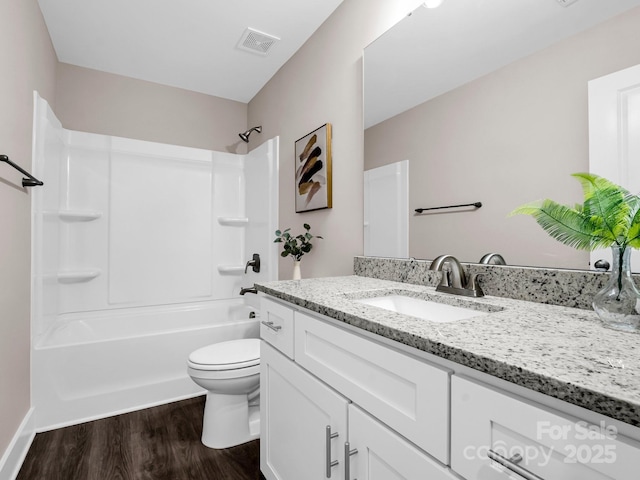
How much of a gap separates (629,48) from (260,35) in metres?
2.01

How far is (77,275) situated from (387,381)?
2.70 meters

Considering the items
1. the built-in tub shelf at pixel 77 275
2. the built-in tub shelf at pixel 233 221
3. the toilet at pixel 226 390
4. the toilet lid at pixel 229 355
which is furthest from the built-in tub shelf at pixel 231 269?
the toilet at pixel 226 390

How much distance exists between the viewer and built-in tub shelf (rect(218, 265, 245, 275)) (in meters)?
3.16

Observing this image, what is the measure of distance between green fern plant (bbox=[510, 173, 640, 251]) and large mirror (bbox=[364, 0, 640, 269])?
6.2 inches

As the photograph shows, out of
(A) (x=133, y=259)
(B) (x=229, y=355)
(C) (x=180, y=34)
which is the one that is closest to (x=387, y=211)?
(B) (x=229, y=355)

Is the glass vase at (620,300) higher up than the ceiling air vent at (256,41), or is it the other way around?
the ceiling air vent at (256,41)

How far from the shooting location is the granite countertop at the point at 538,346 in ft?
1.41

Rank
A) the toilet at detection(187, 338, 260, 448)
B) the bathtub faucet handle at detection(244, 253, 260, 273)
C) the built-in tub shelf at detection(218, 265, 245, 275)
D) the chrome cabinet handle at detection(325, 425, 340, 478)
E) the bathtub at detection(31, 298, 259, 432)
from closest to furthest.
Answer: the chrome cabinet handle at detection(325, 425, 340, 478) < the toilet at detection(187, 338, 260, 448) < the bathtub at detection(31, 298, 259, 432) < the bathtub faucet handle at detection(244, 253, 260, 273) < the built-in tub shelf at detection(218, 265, 245, 275)

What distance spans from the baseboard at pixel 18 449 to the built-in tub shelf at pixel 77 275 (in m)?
0.98

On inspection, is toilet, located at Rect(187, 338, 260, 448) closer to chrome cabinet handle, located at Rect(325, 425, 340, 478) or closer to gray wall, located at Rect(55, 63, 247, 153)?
chrome cabinet handle, located at Rect(325, 425, 340, 478)

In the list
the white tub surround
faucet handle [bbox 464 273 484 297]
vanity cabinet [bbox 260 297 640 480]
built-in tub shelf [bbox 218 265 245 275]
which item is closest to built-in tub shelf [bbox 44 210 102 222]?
the white tub surround

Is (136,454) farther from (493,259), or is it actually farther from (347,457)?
(493,259)

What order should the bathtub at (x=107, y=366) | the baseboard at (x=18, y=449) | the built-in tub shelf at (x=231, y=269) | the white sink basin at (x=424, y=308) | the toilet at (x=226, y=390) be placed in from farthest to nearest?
the built-in tub shelf at (x=231, y=269)
the bathtub at (x=107, y=366)
the toilet at (x=226, y=390)
the baseboard at (x=18, y=449)
the white sink basin at (x=424, y=308)

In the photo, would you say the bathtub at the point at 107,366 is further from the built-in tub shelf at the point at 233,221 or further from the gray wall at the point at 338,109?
the built-in tub shelf at the point at 233,221
